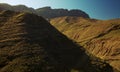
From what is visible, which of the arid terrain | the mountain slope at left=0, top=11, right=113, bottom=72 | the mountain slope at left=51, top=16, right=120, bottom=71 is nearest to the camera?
the mountain slope at left=0, top=11, right=113, bottom=72

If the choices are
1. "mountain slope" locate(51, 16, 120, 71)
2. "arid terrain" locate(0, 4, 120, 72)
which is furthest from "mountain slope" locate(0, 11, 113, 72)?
"mountain slope" locate(51, 16, 120, 71)

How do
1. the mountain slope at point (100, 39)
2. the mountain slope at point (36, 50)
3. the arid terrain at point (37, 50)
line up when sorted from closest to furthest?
the mountain slope at point (36, 50) < the arid terrain at point (37, 50) < the mountain slope at point (100, 39)

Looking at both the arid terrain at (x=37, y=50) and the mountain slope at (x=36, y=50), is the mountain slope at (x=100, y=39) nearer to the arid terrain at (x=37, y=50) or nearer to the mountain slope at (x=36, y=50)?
the arid terrain at (x=37, y=50)

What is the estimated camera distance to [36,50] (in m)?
34.0

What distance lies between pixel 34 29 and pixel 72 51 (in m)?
8.42

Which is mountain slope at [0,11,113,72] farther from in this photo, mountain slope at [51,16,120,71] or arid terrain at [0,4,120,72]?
mountain slope at [51,16,120,71]

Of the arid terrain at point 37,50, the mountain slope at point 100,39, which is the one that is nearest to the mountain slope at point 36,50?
the arid terrain at point 37,50

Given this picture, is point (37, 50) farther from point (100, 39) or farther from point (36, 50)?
point (100, 39)

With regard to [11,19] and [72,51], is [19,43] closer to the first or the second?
[72,51]

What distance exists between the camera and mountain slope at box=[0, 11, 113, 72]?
98.4 ft

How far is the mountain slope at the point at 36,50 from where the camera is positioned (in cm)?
3000

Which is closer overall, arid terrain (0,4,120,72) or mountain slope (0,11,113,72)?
mountain slope (0,11,113,72)

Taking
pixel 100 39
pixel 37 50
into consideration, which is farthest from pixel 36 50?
pixel 100 39

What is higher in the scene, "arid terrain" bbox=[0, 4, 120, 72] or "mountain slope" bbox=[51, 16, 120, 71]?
"arid terrain" bbox=[0, 4, 120, 72]
